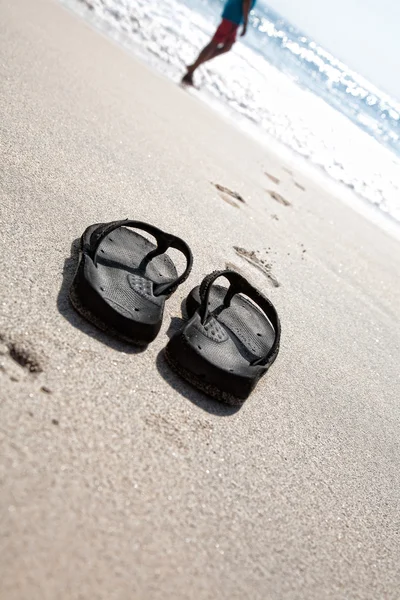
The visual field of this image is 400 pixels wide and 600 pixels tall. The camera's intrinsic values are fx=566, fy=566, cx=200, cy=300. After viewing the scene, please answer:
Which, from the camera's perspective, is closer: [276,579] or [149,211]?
[276,579]

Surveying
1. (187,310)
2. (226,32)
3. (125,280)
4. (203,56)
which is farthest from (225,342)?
(226,32)

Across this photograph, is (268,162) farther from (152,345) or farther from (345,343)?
(152,345)

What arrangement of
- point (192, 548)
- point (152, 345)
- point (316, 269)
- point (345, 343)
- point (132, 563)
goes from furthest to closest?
point (316, 269) < point (345, 343) < point (152, 345) < point (192, 548) < point (132, 563)

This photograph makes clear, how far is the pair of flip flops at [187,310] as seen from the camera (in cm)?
167

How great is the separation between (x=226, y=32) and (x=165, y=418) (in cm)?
618

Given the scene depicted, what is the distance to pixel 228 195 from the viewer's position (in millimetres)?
3588

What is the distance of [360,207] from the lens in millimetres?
6480

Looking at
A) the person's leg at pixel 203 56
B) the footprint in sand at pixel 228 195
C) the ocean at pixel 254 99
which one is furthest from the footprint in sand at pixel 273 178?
the person's leg at pixel 203 56

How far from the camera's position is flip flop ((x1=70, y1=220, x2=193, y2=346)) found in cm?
165

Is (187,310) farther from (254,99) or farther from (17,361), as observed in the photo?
(254,99)

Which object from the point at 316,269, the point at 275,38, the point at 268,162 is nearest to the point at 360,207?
the point at 268,162

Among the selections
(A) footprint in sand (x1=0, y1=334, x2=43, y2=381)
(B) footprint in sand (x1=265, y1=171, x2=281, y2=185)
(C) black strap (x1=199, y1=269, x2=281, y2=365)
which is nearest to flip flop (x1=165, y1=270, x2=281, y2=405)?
(C) black strap (x1=199, y1=269, x2=281, y2=365)

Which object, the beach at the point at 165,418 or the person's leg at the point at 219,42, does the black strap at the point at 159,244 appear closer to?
the beach at the point at 165,418

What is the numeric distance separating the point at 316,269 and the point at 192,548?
2.33 m
